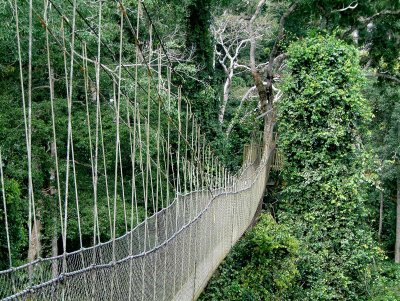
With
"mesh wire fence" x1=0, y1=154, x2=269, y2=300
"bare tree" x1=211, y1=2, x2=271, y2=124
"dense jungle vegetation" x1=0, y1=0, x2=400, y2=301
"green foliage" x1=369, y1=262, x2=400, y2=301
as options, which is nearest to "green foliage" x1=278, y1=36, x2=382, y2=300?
"dense jungle vegetation" x1=0, y1=0, x2=400, y2=301

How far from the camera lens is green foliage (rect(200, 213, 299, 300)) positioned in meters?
9.62

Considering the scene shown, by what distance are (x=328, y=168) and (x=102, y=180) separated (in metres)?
3.32

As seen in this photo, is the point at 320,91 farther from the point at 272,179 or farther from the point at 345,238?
the point at 272,179

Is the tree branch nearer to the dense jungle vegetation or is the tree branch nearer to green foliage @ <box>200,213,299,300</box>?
the dense jungle vegetation

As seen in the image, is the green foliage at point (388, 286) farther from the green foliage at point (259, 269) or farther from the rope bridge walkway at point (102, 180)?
the rope bridge walkway at point (102, 180)

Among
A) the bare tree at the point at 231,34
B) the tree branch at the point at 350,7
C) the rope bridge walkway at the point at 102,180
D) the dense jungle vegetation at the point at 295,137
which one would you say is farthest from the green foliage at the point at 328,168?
the bare tree at the point at 231,34

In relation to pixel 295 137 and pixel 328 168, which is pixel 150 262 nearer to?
pixel 328 168

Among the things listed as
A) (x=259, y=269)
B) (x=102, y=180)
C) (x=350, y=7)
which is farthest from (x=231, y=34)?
(x=259, y=269)

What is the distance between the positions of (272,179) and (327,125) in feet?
13.4

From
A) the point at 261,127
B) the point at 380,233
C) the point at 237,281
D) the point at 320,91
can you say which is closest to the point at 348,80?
the point at 320,91

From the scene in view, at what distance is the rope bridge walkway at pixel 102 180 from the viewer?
9.88 feet

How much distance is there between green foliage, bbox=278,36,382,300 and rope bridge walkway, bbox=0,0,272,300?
32.4 inches

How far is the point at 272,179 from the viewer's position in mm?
14430

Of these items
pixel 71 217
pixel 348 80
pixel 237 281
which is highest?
pixel 348 80
